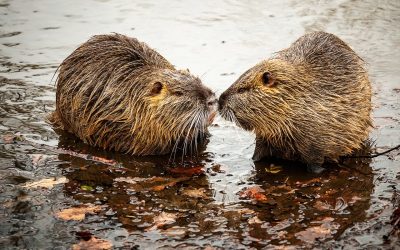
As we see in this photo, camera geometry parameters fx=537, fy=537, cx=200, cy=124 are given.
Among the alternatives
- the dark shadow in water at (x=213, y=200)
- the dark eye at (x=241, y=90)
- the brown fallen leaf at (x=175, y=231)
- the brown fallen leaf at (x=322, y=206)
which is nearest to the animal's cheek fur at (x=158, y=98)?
the dark shadow in water at (x=213, y=200)

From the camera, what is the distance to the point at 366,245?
325 centimetres

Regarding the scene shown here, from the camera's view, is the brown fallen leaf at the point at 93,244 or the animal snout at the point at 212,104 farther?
the animal snout at the point at 212,104

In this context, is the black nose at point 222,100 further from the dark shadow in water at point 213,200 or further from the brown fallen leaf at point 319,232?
the brown fallen leaf at point 319,232

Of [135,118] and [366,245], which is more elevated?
[135,118]

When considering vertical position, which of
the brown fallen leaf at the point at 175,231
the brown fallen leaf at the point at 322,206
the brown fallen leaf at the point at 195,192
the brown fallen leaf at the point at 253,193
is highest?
the brown fallen leaf at the point at 322,206

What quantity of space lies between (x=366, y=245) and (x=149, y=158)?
7.32ft

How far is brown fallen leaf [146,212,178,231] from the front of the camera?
358cm

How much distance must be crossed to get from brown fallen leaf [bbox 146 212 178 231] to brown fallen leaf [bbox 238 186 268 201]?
59cm

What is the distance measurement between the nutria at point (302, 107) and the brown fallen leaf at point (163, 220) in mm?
1069

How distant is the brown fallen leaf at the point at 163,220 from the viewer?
11.8 ft

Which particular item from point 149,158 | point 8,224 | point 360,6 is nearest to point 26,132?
point 149,158

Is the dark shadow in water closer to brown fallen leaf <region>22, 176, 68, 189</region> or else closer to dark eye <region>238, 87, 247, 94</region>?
brown fallen leaf <region>22, 176, 68, 189</region>

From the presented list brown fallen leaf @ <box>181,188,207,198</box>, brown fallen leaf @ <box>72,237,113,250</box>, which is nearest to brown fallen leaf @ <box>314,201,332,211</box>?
brown fallen leaf @ <box>181,188,207,198</box>

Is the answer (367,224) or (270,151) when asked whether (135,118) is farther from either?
(367,224)
